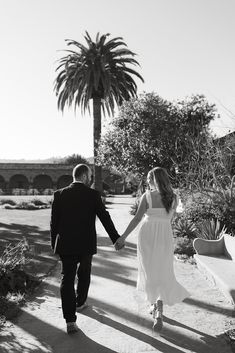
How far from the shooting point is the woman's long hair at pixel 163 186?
4.66 meters

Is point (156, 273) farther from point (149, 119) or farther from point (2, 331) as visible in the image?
point (149, 119)

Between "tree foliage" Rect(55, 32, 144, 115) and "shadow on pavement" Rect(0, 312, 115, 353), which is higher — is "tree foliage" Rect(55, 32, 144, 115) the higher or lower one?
the higher one

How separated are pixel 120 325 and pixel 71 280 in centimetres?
72

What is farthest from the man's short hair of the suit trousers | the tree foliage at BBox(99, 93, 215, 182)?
the tree foliage at BBox(99, 93, 215, 182)

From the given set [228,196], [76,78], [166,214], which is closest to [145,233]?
[166,214]

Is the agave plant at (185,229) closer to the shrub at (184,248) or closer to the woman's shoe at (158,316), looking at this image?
the shrub at (184,248)

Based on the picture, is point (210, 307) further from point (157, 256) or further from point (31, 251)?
point (31, 251)

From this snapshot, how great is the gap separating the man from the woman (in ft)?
1.46

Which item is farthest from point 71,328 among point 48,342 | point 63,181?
point 63,181

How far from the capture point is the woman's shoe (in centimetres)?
431

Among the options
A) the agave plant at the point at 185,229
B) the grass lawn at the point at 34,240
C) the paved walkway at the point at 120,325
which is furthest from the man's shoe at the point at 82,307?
the agave plant at the point at 185,229

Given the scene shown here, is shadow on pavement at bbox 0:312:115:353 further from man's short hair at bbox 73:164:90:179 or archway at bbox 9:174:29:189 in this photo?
archway at bbox 9:174:29:189

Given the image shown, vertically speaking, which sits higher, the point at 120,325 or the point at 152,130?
the point at 152,130

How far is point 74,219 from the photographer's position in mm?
4500
